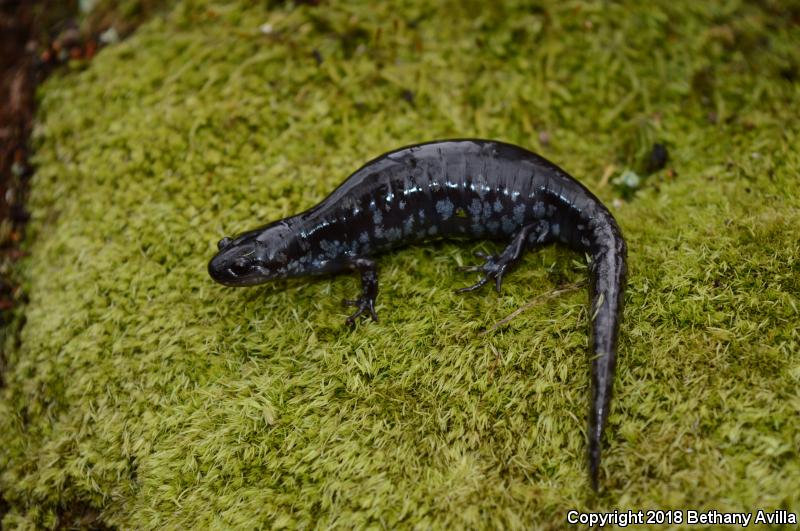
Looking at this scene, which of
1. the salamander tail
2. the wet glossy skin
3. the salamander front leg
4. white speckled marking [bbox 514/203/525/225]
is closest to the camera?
the salamander tail

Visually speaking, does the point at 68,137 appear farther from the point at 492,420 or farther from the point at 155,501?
the point at 492,420

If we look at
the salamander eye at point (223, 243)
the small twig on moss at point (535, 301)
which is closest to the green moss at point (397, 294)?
the small twig on moss at point (535, 301)

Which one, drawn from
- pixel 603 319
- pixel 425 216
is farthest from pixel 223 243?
pixel 603 319

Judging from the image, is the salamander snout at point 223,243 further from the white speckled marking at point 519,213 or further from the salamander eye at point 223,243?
the white speckled marking at point 519,213

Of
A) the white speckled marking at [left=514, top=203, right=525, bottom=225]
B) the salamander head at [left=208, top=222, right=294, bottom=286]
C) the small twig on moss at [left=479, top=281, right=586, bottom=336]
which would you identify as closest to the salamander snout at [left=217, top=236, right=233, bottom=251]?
the salamander head at [left=208, top=222, right=294, bottom=286]

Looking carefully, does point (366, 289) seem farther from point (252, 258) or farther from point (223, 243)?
point (223, 243)

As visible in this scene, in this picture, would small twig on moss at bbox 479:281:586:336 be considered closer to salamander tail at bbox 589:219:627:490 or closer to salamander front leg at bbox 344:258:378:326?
salamander tail at bbox 589:219:627:490
